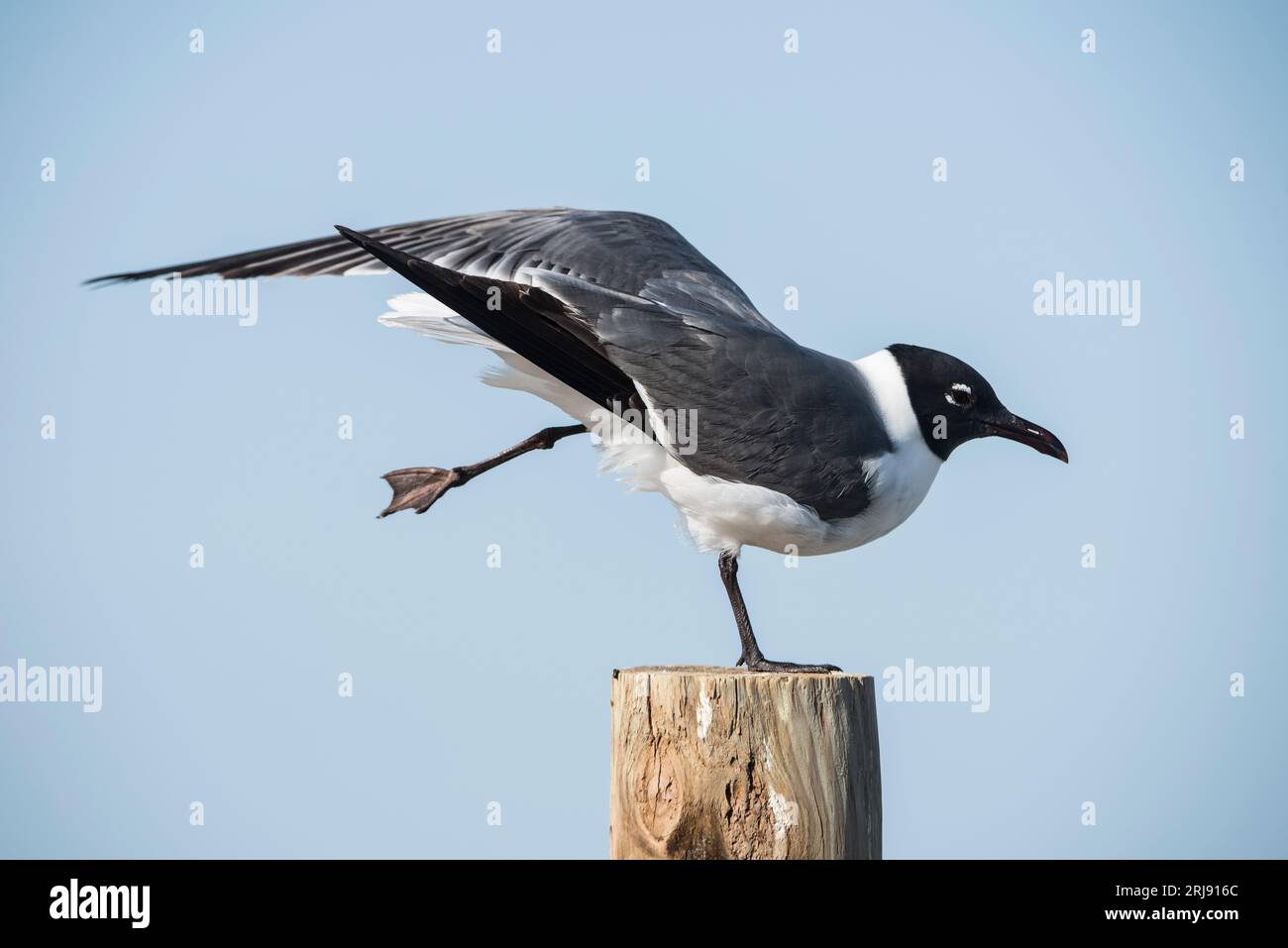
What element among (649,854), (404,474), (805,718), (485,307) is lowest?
(649,854)

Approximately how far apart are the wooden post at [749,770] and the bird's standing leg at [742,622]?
0.45 metres

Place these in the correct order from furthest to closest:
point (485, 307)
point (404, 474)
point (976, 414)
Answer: point (404, 474) < point (976, 414) < point (485, 307)

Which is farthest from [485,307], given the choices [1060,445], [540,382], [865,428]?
[1060,445]

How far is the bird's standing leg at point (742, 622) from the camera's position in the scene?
4871 millimetres

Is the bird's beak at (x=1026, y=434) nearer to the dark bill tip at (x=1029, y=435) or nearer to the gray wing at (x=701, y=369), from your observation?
the dark bill tip at (x=1029, y=435)

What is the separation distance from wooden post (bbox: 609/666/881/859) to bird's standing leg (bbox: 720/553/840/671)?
45 cm

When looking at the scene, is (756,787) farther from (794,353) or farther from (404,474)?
(404,474)

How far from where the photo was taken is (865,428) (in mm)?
5000

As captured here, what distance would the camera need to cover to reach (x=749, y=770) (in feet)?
14.1

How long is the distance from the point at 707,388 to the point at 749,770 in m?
1.33

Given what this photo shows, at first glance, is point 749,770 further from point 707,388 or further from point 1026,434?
point 1026,434

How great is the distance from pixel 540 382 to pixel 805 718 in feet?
5.30

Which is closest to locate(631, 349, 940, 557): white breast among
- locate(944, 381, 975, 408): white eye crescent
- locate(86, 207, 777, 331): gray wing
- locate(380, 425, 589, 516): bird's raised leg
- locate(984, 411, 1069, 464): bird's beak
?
locate(944, 381, 975, 408): white eye crescent
